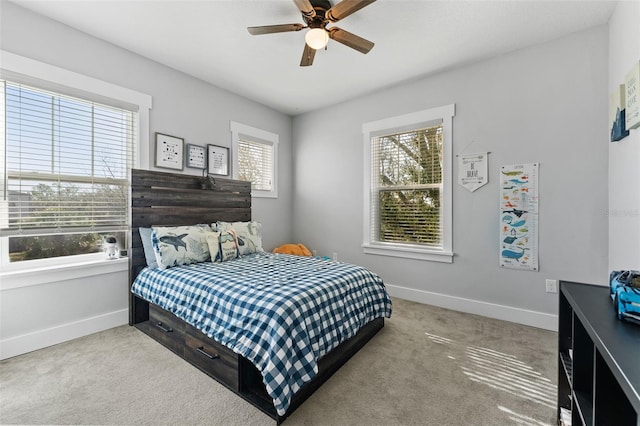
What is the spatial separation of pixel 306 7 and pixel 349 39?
44 centimetres

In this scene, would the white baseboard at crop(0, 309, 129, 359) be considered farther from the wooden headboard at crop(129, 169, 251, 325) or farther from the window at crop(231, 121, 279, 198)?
the window at crop(231, 121, 279, 198)

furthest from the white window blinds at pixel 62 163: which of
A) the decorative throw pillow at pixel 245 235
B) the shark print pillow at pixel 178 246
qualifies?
the decorative throw pillow at pixel 245 235

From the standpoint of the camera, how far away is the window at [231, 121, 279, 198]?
12.8 ft

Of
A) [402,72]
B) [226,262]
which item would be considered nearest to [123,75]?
[226,262]

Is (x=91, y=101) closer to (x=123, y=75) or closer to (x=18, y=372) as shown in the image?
(x=123, y=75)

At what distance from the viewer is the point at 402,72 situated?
127 inches

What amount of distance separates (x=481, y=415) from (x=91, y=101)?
390 cm

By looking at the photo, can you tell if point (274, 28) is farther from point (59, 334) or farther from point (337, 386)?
point (59, 334)

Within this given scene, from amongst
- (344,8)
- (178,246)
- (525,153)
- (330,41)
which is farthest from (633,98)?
(178,246)

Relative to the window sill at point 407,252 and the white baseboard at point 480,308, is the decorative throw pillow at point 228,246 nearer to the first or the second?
the window sill at point 407,252

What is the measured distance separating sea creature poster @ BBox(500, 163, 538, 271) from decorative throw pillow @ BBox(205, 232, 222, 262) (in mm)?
2912

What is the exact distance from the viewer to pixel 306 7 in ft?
6.42

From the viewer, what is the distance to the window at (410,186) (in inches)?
128

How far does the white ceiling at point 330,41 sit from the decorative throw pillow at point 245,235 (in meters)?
1.80
